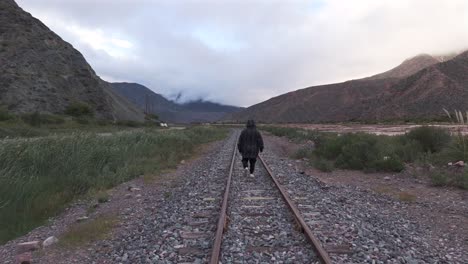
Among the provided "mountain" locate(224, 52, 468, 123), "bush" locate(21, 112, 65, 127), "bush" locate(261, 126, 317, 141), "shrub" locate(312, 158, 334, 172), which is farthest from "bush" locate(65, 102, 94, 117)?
"mountain" locate(224, 52, 468, 123)

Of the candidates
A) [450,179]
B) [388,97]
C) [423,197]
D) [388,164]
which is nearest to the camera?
[423,197]

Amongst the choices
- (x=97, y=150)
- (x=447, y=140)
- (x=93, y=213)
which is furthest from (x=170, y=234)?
(x=447, y=140)

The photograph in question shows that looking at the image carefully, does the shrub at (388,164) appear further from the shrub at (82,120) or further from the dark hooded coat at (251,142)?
the shrub at (82,120)

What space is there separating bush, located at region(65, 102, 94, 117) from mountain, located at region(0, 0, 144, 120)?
1.45 meters

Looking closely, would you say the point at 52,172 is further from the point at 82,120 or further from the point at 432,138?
the point at 82,120

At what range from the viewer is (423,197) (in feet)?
35.9

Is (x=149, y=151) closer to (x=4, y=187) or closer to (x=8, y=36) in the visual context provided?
(x=4, y=187)

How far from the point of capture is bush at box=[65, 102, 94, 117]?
62000 mm

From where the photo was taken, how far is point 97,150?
16.1 meters

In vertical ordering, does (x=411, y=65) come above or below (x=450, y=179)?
above

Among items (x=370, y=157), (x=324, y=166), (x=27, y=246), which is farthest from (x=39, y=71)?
(x=27, y=246)

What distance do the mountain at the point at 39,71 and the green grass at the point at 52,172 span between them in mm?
45519

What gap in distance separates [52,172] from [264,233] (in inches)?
291

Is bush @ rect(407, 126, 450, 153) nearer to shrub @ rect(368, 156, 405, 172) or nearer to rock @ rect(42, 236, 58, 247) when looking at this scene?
shrub @ rect(368, 156, 405, 172)
